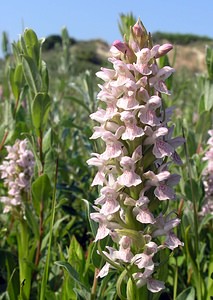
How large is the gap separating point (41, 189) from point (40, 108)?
1.25 feet

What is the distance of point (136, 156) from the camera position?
1431 millimetres

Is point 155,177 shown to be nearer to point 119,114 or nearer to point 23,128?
point 119,114

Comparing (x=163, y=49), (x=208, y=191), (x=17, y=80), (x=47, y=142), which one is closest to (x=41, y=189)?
(x=47, y=142)

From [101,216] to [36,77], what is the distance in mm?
933

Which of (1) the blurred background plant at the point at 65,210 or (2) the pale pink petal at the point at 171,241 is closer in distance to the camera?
(2) the pale pink petal at the point at 171,241

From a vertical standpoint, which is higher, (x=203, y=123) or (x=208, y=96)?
(x=208, y=96)

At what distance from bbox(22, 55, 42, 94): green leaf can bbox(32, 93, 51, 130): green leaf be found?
0.27 feet

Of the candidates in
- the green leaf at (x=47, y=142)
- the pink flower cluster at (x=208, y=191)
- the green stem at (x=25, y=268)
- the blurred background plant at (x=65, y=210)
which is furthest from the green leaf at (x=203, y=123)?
the green stem at (x=25, y=268)

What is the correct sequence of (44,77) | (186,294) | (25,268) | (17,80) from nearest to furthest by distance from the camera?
1. (186,294)
2. (25,268)
3. (44,77)
4. (17,80)

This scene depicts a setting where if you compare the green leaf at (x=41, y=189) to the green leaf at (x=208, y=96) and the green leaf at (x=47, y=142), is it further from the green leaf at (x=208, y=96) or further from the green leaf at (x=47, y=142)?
the green leaf at (x=208, y=96)

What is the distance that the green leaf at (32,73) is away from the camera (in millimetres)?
2143

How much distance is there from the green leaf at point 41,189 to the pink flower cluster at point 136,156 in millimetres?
673

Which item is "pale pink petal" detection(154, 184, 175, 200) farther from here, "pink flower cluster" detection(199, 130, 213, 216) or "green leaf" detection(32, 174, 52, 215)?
"pink flower cluster" detection(199, 130, 213, 216)

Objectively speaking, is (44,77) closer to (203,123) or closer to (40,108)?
(40,108)
